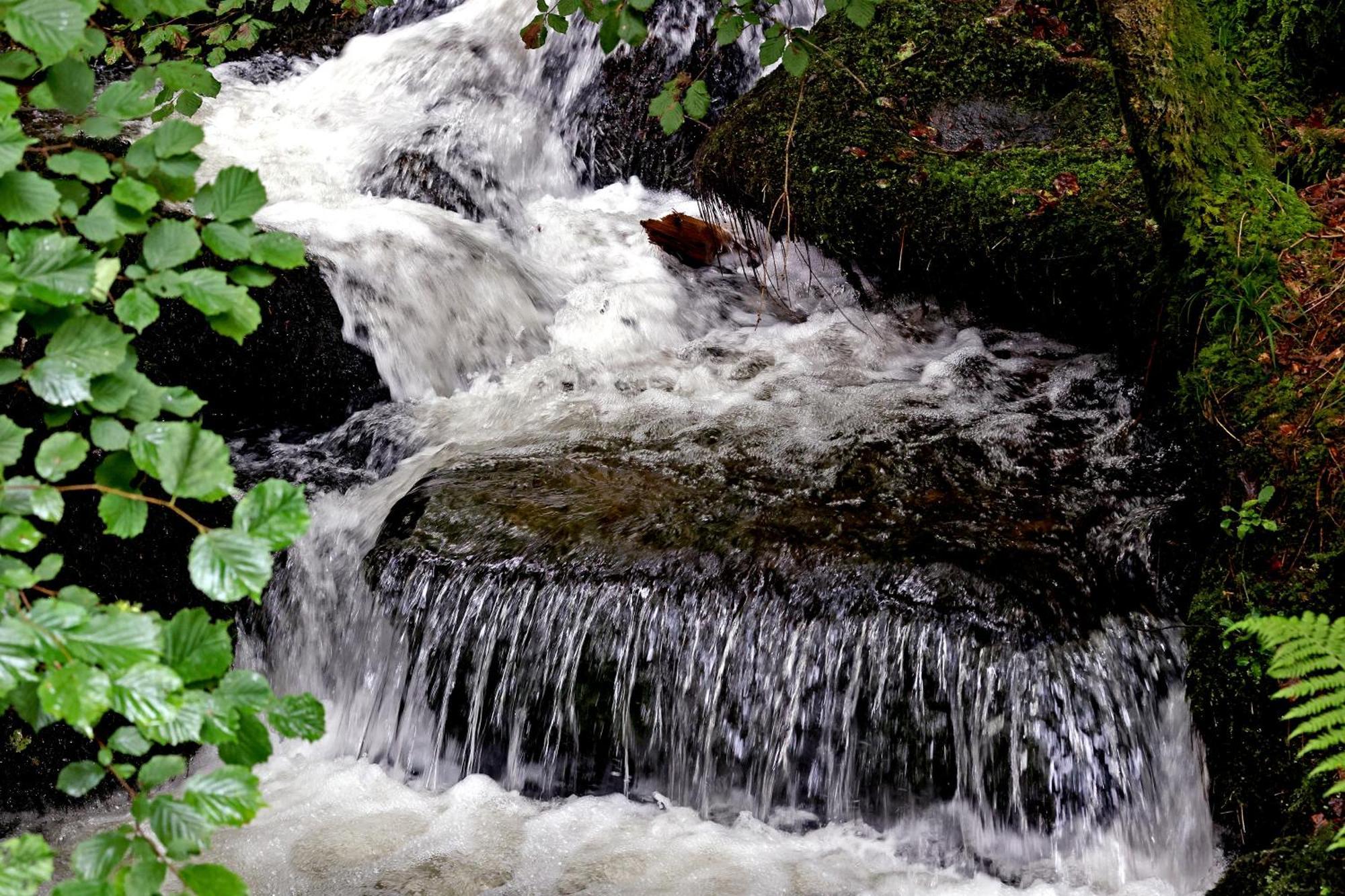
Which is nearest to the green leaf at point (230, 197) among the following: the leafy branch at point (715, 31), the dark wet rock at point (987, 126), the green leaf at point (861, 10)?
the leafy branch at point (715, 31)

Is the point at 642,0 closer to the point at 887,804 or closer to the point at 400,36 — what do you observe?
the point at 887,804

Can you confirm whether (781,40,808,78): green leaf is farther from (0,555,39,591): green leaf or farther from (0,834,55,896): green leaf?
(0,834,55,896): green leaf

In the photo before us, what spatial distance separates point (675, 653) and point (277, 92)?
676 cm

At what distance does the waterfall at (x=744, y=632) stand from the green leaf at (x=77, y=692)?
2.19m

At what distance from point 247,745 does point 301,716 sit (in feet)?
0.25

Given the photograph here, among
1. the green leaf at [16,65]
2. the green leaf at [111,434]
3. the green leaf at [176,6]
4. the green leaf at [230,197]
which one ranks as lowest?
the green leaf at [111,434]

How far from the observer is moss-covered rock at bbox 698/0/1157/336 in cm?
463

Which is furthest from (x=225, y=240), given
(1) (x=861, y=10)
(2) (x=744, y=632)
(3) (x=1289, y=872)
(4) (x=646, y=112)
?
(4) (x=646, y=112)

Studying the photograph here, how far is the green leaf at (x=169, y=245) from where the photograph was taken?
4.69 ft

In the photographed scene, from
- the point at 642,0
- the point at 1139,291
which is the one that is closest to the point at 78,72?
the point at 642,0

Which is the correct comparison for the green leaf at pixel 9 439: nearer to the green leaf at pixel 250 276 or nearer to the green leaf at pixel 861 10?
the green leaf at pixel 250 276

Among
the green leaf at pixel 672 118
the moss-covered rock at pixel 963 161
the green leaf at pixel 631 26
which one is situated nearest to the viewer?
the green leaf at pixel 631 26

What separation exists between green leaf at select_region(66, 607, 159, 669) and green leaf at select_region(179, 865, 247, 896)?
259 mm

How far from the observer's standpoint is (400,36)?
8703mm
